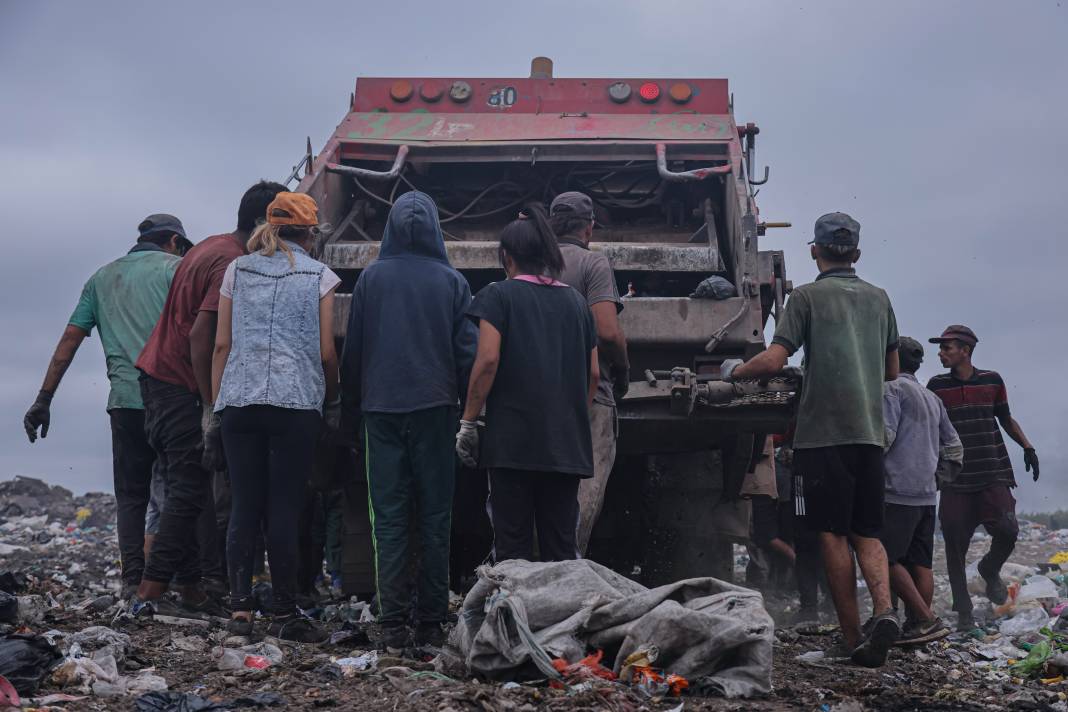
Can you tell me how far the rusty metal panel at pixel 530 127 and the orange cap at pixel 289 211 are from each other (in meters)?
1.94

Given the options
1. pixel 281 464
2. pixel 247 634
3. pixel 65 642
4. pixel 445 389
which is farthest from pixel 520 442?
pixel 65 642

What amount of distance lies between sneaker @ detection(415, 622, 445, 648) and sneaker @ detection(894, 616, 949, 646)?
1638mm

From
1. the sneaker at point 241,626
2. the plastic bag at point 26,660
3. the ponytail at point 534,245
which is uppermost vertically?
the ponytail at point 534,245

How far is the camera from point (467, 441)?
3471 mm

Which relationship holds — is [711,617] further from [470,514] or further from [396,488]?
[470,514]

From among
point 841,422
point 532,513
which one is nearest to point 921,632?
point 841,422

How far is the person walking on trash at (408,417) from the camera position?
11.5 feet

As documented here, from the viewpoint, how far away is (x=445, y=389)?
3537mm

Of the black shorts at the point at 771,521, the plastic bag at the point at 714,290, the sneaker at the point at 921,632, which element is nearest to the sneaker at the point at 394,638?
the sneaker at the point at 921,632

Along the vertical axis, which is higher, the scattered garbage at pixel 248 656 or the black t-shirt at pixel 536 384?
the black t-shirt at pixel 536 384

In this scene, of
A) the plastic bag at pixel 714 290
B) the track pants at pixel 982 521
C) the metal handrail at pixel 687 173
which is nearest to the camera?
the plastic bag at pixel 714 290

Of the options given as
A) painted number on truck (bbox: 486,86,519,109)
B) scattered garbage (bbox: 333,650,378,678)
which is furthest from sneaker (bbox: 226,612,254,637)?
painted number on truck (bbox: 486,86,519,109)

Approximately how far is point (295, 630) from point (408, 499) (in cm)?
57

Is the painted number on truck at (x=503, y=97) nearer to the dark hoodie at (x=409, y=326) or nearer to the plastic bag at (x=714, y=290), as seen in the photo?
the plastic bag at (x=714, y=290)
